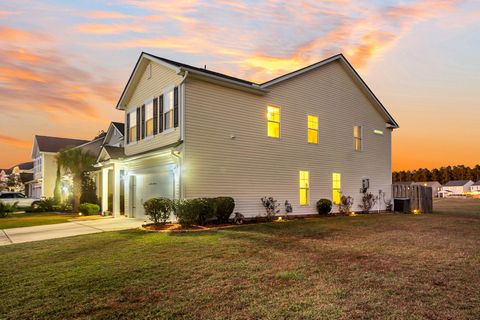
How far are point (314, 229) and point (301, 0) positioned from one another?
9.17 metres

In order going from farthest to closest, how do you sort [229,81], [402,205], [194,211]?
[402,205] → [229,81] → [194,211]

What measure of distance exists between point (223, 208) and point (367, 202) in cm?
1201

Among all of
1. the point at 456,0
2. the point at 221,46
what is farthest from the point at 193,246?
the point at 456,0

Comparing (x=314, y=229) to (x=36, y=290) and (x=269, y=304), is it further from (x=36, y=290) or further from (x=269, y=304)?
(x=36, y=290)

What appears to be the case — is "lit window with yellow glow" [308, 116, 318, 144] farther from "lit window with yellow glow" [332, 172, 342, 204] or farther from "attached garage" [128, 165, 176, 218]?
"attached garage" [128, 165, 176, 218]

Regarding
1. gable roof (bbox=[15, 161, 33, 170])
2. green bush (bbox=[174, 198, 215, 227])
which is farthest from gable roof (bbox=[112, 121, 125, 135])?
gable roof (bbox=[15, 161, 33, 170])

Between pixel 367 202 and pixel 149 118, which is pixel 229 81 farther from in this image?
pixel 367 202

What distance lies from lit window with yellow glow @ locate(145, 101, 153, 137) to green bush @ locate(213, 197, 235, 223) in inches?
241

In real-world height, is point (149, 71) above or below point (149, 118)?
above

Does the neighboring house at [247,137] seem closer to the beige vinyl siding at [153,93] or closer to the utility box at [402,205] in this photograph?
the beige vinyl siding at [153,93]

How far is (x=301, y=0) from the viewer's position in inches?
556

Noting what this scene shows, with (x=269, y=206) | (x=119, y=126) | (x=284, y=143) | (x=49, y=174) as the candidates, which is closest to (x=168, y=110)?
(x=284, y=143)

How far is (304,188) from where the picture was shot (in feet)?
61.2

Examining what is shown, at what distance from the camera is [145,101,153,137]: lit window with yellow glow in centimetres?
1787
